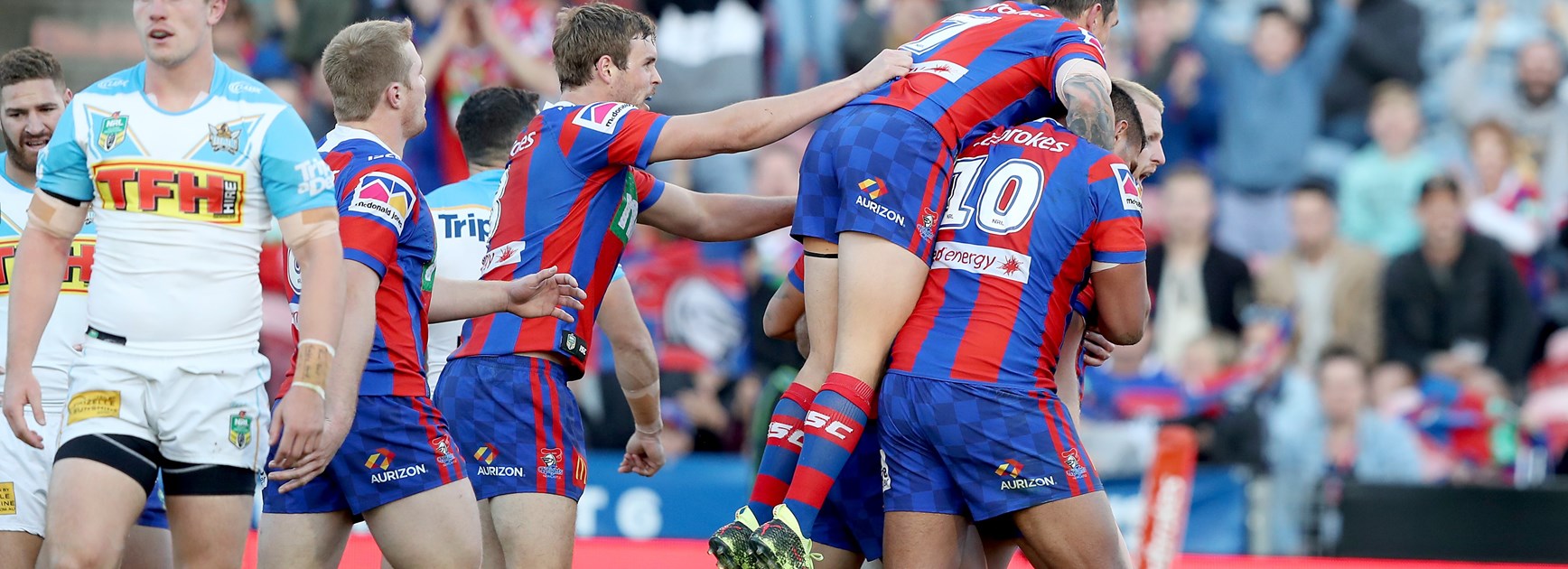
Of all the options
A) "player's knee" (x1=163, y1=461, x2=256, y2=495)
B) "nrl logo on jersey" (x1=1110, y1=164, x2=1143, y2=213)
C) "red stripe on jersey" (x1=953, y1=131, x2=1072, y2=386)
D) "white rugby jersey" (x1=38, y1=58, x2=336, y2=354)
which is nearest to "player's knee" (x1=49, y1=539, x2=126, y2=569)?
"player's knee" (x1=163, y1=461, x2=256, y2=495)

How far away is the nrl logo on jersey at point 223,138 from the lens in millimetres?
4719

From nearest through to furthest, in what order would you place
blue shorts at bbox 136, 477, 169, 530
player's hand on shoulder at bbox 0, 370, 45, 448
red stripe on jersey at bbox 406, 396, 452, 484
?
1. player's hand on shoulder at bbox 0, 370, 45, 448
2. red stripe on jersey at bbox 406, 396, 452, 484
3. blue shorts at bbox 136, 477, 169, 530

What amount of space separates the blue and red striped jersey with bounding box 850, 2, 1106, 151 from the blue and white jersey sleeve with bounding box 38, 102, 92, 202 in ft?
8.20

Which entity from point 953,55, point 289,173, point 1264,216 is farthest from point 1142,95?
point 1264,216

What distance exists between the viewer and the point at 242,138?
475 cm

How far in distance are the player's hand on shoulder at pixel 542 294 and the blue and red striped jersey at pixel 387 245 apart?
28 cm

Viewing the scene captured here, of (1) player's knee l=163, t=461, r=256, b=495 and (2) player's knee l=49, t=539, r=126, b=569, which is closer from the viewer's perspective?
(2) player's knee l=49, t=539, r=126, b=569

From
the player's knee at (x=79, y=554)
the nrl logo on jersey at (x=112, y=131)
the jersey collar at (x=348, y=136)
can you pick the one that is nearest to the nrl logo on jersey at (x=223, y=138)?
the nrl logo on jersey at (x=112, y=131)

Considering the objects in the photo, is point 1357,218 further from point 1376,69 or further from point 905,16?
point 905,16

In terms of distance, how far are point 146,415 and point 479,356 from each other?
53.9 inches

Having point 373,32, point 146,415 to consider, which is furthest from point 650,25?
point 146,415

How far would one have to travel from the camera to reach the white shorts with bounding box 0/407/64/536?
596 centimetres

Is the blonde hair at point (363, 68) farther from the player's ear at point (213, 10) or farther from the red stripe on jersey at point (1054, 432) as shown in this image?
the red stripe on jersey at point (1054, 432)

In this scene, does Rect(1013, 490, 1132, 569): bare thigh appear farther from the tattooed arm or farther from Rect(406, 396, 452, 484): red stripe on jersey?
Rect(406, 396, 452, 484): red stripe on jersey
